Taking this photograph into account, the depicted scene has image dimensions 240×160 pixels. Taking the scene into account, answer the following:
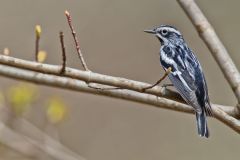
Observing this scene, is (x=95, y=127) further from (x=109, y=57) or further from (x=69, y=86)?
(x=69, y=86)

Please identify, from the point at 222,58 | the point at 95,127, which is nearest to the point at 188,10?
the point at 222,58

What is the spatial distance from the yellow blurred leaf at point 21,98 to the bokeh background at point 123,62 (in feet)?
6.14

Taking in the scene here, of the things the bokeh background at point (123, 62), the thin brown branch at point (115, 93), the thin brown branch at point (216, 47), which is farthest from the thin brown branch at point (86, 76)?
the bokeh background at point (123, 62)

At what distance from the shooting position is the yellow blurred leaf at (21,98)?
177 inches

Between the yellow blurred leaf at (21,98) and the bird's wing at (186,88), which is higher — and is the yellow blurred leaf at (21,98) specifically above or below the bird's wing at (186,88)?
above

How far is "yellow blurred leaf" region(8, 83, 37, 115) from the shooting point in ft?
14.8

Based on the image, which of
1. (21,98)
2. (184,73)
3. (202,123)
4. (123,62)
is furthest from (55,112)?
(123,62)

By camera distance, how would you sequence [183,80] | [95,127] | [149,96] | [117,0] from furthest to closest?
[117,0] → [95,127] → [183,80] → [149,96]

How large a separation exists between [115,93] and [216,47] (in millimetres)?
627

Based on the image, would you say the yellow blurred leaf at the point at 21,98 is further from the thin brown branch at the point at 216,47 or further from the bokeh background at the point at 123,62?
the bokeh background at the point at 123,62

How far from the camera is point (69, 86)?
4.22 m

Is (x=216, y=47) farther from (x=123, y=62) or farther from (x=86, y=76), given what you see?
(x=123, y=62)

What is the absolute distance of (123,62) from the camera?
6898 millimetres

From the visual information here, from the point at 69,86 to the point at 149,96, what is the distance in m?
0.49
